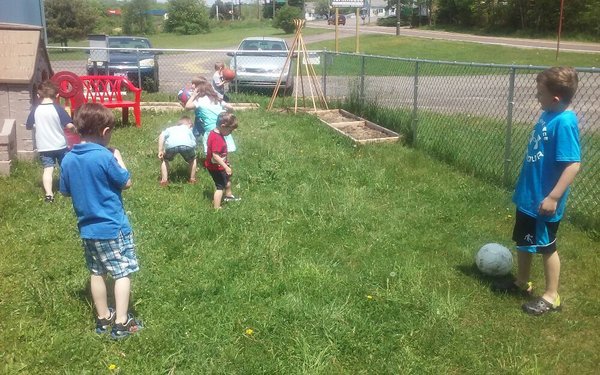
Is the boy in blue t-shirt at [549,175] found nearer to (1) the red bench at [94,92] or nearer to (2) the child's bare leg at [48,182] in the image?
(2) the child's bare leg at [48,182]

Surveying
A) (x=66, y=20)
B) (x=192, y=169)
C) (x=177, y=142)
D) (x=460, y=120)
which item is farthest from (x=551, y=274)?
(x=66, y=20)

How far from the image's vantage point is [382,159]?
8.39 m

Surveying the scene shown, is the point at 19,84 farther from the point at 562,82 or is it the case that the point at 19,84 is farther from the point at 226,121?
the point at 562,82

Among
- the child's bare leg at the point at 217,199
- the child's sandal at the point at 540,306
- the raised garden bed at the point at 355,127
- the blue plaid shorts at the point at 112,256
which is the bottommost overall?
the child's sandal at the point at 540,306

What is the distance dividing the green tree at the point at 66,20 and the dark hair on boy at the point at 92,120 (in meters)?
41.5

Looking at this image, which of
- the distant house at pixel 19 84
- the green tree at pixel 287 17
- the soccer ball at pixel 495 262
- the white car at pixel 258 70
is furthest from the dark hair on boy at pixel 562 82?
the green tree at pixel 287 17

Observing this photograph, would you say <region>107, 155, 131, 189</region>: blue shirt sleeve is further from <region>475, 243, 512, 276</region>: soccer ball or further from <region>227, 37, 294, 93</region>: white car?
<region>227, 37, 294, 93</region>: white car

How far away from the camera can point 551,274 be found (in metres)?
4.05

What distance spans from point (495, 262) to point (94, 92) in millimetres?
9648

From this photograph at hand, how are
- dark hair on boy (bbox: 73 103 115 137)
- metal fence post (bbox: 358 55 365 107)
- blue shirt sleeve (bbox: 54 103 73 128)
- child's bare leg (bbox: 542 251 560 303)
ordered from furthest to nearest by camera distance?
metal fence post (bbox: 358 55 365 107) → blue shirt sleeve (bbox: 54 103 73 128) → child's bare leg (bbox: 542 251 560 303) → dark hair on boy (bbox: 73 103 115 137)

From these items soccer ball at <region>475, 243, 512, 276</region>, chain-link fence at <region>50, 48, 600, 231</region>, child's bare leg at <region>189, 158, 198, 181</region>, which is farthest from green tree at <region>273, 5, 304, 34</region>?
soccer ball at <region>475, 243, 512, 276</region>

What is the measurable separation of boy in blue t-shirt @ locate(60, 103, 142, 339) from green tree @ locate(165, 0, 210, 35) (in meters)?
61.8

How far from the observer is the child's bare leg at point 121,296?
3.69 metres

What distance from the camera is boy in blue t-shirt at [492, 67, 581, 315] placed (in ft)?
12.5
